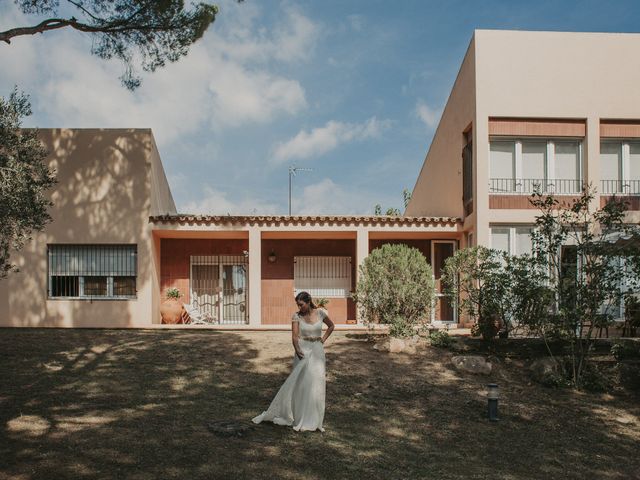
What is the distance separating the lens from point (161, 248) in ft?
59.1

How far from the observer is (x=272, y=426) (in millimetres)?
7473

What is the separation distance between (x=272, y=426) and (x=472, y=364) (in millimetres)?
4782

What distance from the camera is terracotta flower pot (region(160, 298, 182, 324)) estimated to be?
55.3 ft

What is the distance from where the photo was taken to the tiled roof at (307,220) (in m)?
16.0

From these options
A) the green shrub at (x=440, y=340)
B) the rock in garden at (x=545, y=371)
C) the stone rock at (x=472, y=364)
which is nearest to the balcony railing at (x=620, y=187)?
the green shrub at (x=440, y=340)

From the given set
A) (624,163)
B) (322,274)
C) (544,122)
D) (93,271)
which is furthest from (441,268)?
(93,271)

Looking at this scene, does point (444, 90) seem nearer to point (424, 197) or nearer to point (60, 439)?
point (424, 197)

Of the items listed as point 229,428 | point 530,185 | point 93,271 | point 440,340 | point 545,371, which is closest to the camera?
point 229,428

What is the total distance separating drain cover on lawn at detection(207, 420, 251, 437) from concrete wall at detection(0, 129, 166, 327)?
9.21 m

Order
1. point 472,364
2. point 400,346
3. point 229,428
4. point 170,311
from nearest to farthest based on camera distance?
point 229,428 → point 472,364 → point 400,346 → point 170,311

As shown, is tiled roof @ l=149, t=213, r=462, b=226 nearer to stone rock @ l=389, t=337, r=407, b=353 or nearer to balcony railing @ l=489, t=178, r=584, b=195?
balcony railing @ l=489, t=178, r=584, b=195

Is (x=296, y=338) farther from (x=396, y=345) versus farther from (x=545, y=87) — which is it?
(x=545, y=87)

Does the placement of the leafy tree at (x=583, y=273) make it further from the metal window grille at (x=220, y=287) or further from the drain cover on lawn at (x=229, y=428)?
the metal window grille at (x=220, y=287)

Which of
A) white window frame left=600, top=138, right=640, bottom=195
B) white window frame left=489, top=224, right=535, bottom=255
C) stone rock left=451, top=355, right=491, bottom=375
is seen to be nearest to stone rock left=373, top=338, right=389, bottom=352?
stone rock left=451, top=355, right=491, bottom=375
